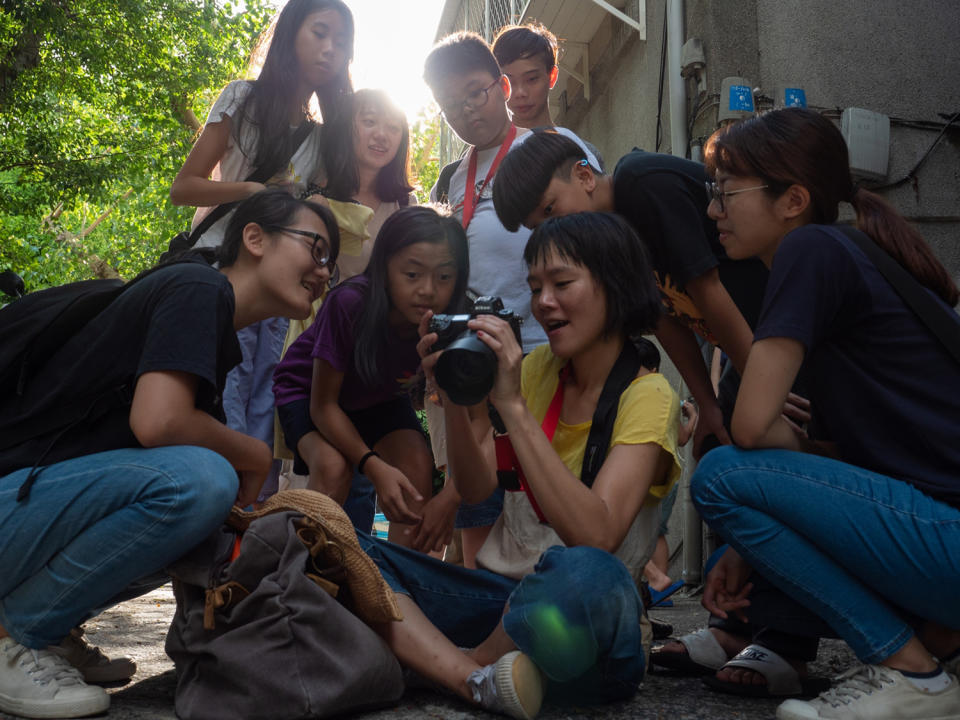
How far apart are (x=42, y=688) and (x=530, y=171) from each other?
1.83 meters

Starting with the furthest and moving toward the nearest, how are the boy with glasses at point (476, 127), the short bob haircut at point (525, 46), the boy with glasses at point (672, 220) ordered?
the short bob haircut at point (525, 46), the boy with glasses at point (476, 127), the boy with glasses at point (672, 220)

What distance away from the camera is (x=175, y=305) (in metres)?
2.02

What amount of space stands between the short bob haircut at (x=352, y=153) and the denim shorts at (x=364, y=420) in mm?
842

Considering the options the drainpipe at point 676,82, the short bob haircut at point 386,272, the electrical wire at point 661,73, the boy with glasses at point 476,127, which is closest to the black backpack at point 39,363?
the short bob haircut at point 386,272

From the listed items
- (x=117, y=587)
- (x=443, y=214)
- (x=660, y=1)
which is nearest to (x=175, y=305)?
(x=117, y=587)

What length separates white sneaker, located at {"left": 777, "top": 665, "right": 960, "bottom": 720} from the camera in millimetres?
1766

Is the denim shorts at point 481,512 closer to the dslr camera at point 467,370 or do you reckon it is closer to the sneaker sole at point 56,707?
the dslr camera at point 467,370

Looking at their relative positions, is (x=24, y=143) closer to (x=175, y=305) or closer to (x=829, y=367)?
(x=175, y=305)

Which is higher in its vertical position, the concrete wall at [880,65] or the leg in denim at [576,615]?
the concrete wall at [880,65]

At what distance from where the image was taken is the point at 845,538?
73.1 inches

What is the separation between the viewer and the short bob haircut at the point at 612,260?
2244mm

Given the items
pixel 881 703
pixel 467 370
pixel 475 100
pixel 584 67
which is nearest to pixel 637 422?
pixel 467 370

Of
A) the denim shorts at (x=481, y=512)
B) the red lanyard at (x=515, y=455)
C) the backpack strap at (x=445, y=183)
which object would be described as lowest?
the denim shorts at (x=481, y=512)

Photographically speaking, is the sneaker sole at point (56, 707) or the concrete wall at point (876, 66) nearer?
the sneaker sole at point (56, 707)
